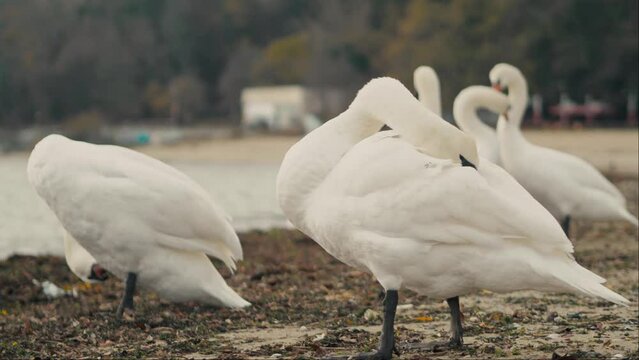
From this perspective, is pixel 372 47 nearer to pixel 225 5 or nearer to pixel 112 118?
pixel 112 118

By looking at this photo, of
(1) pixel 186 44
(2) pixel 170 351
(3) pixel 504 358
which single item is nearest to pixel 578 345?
(3) pixel 504 358

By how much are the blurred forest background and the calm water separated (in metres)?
14.9

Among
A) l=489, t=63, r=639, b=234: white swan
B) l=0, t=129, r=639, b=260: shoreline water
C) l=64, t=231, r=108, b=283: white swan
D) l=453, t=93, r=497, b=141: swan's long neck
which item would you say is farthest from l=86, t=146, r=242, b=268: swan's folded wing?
l=0, t=129, r=639, b=260: shoreline water

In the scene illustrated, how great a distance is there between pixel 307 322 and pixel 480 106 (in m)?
5.70

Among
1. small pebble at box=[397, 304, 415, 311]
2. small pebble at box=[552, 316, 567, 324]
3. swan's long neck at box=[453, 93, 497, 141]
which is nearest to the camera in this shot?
small pebble at box=[552, 316, 567, 324]

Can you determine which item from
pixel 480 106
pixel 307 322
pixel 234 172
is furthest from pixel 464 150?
pixel 234 172

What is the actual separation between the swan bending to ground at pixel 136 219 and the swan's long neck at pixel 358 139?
2115 mm

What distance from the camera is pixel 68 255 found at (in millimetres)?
9664

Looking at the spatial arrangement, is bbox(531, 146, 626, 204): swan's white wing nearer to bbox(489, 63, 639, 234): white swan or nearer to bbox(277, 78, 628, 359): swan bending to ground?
bbox(489, 63, 639, 234): white swan

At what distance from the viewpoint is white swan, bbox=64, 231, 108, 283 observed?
9.49 m

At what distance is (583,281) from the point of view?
19.7 feet

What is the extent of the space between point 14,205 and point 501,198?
23.4 meters

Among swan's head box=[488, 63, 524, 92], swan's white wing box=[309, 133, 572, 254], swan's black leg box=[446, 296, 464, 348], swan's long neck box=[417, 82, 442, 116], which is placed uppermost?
swan's head box=[488, 63, 524, 92]

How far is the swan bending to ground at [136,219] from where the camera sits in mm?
8578
